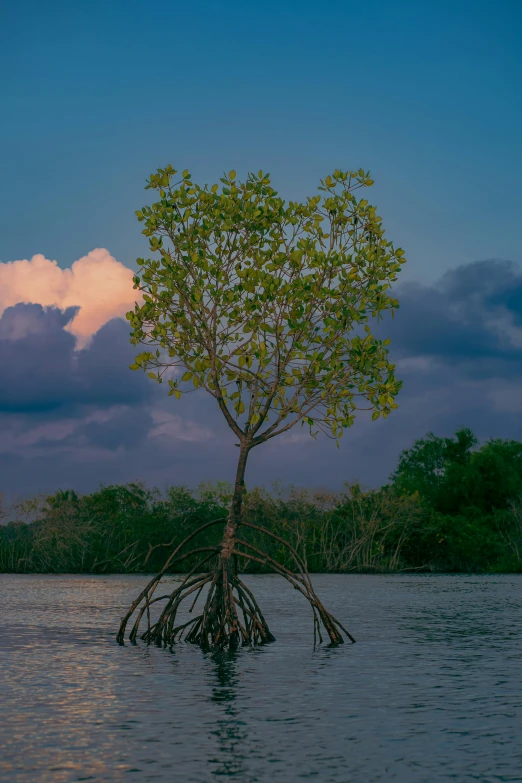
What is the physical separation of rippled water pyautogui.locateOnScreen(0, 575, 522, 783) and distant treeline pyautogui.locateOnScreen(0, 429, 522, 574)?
26.3 meters

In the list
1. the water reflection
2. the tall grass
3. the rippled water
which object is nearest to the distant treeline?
the tall grass

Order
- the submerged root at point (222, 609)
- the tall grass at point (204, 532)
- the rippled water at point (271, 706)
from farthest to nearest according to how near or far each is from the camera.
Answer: the tall grass at point (204, 532), the submerged root at point (222, 609), the rippled water at point (271, 706)

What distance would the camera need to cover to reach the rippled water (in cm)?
1057

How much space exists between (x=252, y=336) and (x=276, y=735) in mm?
11495

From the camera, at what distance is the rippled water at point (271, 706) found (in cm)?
1057

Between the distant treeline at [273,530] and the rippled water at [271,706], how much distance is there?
26292mm

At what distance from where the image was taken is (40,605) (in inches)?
1332

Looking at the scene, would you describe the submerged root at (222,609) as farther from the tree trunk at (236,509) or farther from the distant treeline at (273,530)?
the distant treeline at (273,530)

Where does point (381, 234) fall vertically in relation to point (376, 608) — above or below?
above

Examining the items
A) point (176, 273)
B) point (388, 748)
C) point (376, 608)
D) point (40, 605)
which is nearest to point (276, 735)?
point (388, 748)

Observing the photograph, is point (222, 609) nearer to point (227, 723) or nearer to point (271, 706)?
point (271, 706)

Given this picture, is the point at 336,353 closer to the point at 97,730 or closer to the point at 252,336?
the point at 252,336

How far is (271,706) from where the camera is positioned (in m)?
14.2

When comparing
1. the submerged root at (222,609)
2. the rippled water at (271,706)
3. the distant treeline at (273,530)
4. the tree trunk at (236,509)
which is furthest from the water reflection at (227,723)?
the distant treeline at (273,530)
